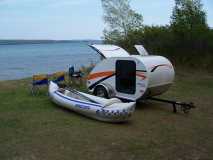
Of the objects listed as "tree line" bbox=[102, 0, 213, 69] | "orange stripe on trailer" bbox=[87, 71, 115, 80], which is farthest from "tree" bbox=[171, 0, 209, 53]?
"orange stripe on trailer" bbox=[87, 71, 115, 80]

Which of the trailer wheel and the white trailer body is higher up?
the white trailer body

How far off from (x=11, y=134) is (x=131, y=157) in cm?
270

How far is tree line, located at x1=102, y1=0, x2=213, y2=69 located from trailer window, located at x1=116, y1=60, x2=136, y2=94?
9.98 meters

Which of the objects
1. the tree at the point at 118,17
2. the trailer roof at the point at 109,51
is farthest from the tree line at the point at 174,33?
the trailer roof at the point at 109,51

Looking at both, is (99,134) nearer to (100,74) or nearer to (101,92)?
(101,92)

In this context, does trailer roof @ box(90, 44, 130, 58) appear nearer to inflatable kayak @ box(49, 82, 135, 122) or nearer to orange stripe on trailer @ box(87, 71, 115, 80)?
orange stripe on trailer @ box(87, 71, 115, 80)

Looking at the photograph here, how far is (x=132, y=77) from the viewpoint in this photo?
35.8 feet

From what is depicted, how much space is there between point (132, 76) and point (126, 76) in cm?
23

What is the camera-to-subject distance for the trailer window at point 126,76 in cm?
1091

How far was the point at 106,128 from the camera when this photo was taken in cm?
888

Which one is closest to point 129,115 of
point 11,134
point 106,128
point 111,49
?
point 106,128

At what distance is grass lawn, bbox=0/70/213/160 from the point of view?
23.3 ft

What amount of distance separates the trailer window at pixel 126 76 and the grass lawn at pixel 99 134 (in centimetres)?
69

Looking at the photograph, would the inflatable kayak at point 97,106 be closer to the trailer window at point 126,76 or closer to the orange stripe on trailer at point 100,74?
the orange stripe on trailer at point 100,74
